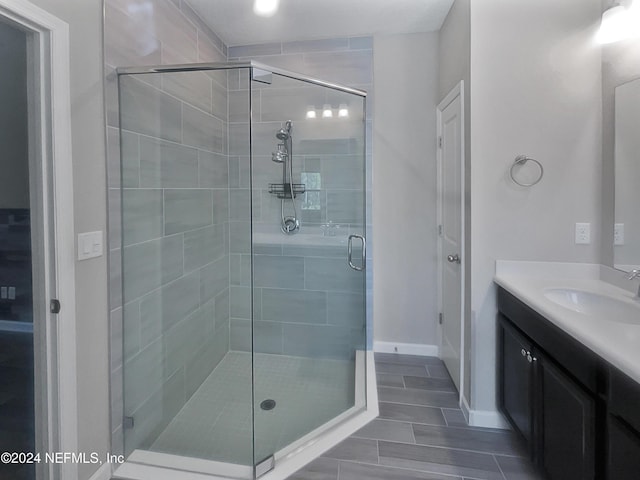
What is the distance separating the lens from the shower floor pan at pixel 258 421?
5.87 ft

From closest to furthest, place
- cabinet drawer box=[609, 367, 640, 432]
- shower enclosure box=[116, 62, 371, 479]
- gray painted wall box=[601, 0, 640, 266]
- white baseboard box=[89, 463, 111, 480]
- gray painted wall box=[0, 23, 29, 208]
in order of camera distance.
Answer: cabinet drawer box=[609, 367, 640, 432] < gray painted wall box=[0, 23, 29, 208] < white baseboard box=[89, 463, 111, 480] < gray painted wall box=[601, 0, 640, 266] < shower enclosure box=[116, 62, 371, 479]

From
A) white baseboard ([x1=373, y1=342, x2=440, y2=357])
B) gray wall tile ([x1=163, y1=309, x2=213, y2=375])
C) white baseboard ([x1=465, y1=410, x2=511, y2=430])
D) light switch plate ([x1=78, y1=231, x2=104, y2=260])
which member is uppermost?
light switch plate ([x1=78, y1=231, x2=104, y2=260])

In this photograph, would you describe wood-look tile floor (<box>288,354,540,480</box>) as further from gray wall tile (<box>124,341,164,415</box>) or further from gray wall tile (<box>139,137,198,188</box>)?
gray wall tile (<box>139,137,198,188</box>)

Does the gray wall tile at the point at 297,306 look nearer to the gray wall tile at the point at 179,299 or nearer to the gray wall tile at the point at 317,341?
the gray wall tile at the point at 317,341

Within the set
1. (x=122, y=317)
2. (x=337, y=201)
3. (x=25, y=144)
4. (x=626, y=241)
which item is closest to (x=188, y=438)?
(x=122, y=317)

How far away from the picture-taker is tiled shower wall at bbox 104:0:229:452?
5.90 feet

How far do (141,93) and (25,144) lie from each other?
0.67 meters

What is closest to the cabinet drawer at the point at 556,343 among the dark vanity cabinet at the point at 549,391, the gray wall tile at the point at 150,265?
the dark vanity cabinet at the point at 549,391

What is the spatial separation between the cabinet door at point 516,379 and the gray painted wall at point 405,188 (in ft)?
3.48

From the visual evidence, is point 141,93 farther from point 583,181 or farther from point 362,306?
point 583,181

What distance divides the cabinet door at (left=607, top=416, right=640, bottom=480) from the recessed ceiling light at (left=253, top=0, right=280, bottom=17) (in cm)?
294

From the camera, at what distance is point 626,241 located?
1781mm

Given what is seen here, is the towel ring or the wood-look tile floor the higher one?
the towel ring

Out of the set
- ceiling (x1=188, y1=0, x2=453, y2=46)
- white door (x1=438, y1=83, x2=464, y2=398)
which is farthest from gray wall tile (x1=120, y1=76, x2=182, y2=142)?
white door (x1=438, y1=83, x2=464, y2=398)
